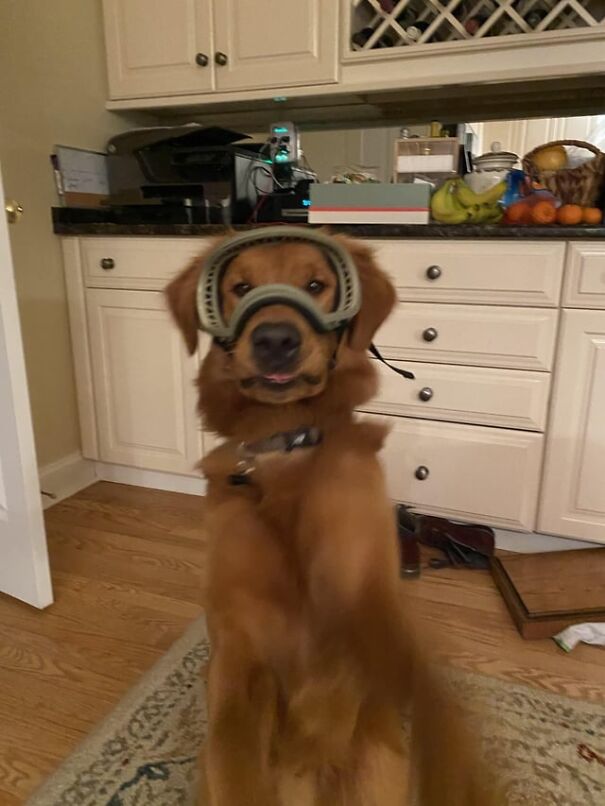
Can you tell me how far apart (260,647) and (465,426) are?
1.22m

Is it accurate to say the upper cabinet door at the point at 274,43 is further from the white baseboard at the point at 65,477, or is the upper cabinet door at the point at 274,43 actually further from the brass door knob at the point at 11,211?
the white baseboard at the point at 65,477

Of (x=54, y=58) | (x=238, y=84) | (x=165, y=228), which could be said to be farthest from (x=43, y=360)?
(x=238, y=84)

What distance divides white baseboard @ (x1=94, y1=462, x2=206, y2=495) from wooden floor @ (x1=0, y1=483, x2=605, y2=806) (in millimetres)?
218

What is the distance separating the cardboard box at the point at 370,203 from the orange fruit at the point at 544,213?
0.29 meters

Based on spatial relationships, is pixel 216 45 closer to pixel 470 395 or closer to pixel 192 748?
pixel 470 395

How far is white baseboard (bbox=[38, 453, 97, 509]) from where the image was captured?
2336mm

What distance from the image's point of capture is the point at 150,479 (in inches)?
98.4

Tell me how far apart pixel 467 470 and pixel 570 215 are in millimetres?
752

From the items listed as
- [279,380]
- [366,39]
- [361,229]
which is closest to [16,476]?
[279,380]

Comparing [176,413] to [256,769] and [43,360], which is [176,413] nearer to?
[43,360]

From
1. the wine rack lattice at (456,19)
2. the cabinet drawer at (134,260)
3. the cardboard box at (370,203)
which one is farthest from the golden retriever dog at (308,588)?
the wine rack lattice at (456,19)

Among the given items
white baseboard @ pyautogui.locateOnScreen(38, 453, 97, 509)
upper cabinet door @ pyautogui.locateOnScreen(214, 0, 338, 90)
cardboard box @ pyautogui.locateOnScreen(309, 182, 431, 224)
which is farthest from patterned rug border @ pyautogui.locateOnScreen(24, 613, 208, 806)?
upper cabinet door @ pyautogui.locateOnScreen(214, 0, 338, 90)

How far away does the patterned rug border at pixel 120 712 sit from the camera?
120 centimetres

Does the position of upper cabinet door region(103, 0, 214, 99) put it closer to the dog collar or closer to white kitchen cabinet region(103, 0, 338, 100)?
white kitchen cabinet region(103, 0, 338, 100)
